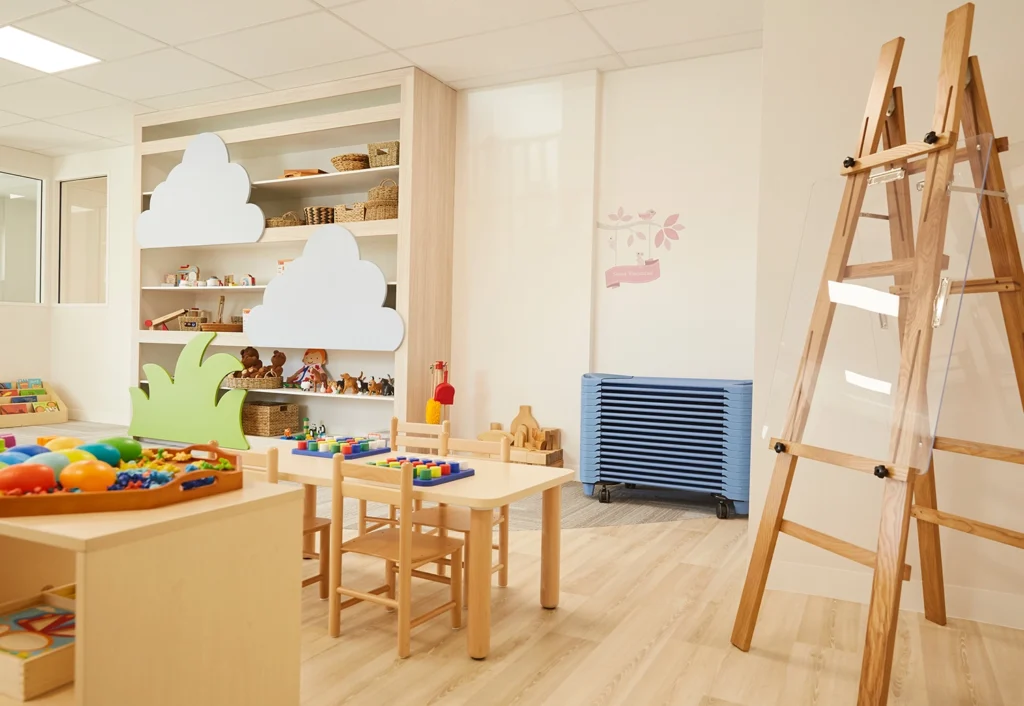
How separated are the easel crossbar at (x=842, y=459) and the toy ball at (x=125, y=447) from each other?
1816 millimetres

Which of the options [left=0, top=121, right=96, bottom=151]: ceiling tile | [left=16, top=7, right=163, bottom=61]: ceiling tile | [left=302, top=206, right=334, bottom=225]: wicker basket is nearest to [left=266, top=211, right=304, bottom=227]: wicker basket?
[left=302, top=206, right=334, bottom=225]: wicker basket

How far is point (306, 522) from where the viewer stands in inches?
112

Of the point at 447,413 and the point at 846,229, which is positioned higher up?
the point at 846,229

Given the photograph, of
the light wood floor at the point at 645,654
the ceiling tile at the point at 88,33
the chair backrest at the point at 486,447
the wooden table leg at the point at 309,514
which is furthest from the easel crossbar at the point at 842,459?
the ceiling tile at the point at 88,33

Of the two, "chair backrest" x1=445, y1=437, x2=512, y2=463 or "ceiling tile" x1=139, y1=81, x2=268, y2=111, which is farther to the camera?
"ceiling tile" x1=139, y1=81, x2=268, y2=111

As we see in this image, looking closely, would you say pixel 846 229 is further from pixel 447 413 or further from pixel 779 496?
pixel 447 413

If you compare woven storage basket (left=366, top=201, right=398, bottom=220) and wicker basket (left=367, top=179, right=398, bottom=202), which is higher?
wicker basket (left=367, top=179, right=398, bottom=202)

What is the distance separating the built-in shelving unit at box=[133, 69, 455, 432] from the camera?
5113mm

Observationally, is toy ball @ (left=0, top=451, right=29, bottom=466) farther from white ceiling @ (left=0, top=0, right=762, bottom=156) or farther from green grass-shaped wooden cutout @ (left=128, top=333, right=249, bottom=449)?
green grass-shaped wooden cutout @ (left=128, top=333, right=249, bottom=449)

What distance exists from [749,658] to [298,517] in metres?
1.54

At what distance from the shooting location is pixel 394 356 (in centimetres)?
556

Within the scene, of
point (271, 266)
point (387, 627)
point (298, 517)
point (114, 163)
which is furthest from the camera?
point (114, 163)

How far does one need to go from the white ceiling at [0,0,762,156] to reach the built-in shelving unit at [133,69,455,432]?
Answer: 242 mm

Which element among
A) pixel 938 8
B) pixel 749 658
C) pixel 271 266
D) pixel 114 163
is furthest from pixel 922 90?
pixel 114 163
